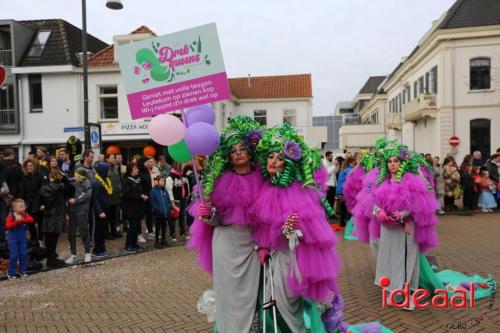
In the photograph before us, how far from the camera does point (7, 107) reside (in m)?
22.2

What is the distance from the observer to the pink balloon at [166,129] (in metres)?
3.54

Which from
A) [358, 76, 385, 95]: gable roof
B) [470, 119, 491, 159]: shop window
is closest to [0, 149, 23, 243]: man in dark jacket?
[470, 119, 491, 159]: shop window

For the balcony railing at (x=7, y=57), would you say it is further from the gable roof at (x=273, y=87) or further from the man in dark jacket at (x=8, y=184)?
the man in dark jacket at (x=8, y=184)

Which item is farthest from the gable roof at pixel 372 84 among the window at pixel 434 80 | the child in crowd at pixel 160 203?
the child in crowd at pixel 160 203

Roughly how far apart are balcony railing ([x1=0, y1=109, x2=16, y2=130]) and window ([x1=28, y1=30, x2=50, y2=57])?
3.12m

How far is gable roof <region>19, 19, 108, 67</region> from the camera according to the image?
2186 centimetres

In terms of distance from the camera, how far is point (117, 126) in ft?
71.2

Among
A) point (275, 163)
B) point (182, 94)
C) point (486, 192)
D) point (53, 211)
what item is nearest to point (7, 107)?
point (53, 211)

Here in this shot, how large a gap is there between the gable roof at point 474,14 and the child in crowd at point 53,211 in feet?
76.6

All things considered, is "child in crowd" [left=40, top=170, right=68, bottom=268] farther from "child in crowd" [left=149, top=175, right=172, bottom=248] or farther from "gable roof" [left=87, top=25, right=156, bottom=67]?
"gable roof" [left=87, top=25, right=156, bottom=67]

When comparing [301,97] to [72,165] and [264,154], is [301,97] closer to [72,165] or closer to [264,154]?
[72,165]

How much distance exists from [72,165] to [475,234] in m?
9.21

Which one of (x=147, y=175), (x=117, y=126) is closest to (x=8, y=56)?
(x=117, y=126)

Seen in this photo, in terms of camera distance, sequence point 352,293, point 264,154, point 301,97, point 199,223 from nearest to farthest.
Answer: point 264,154
point 199,223
point 352,293
point 301,97
